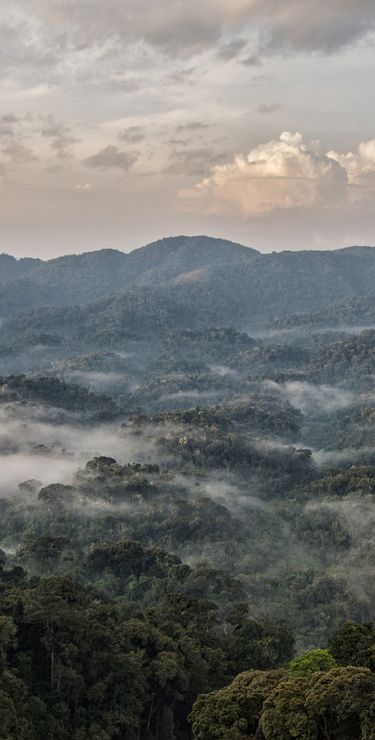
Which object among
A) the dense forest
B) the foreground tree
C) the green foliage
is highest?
the foreground tree

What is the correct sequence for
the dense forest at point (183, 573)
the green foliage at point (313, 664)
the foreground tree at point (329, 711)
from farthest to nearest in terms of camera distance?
the dense forest at point (183, 573) → the green foliage at point (313, 664) → the foreground tree at point (329, 711)

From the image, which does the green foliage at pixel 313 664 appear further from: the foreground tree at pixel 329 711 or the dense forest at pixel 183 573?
the foreground tree at pixel 329 711

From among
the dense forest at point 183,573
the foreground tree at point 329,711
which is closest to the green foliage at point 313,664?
the dense forest at point 183,573

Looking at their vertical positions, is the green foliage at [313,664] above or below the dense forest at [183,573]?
above

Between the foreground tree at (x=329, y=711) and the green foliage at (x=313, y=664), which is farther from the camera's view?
the green foliage at (x=313, y=664)

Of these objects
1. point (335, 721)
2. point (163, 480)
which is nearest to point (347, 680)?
point (335, 721)

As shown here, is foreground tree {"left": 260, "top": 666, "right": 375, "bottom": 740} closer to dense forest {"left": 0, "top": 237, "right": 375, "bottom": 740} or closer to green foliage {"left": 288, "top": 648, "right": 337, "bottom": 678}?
dense forest {"left": 0, "top": 237, "right": 375, "bottom": 740}

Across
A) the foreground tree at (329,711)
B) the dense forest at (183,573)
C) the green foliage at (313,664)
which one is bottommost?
the dense forest at (183,573)

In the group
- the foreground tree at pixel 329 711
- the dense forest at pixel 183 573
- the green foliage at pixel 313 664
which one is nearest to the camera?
the foreground tree at pixel 329 711

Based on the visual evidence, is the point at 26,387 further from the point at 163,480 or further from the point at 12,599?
the point at 12,599

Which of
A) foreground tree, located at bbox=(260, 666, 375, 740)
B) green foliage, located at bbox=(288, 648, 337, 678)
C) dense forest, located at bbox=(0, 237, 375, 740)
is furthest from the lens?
dense forest, located at bbox=(0, 237, 375, 740)

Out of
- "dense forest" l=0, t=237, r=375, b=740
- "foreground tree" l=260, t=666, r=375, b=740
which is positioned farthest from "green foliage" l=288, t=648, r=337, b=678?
"foreground tree" l=260, t=666, r=375, b=740
